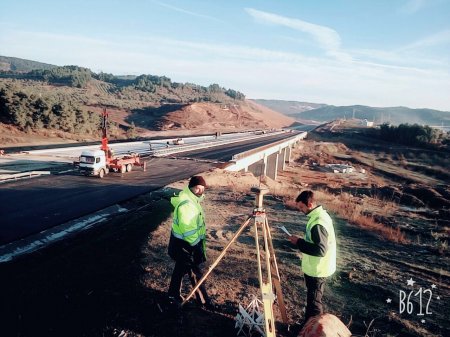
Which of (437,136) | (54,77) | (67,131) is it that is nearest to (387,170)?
(437,136)

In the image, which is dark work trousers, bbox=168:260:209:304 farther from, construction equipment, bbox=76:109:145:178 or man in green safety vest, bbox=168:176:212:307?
construction equipment, bbox=76:109:145:178

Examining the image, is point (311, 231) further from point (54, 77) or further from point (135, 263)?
point (54, 77)

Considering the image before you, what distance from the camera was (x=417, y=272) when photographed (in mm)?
8852

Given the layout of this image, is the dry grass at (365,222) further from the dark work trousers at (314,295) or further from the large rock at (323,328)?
the large rock at (323,328)

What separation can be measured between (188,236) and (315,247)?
202cm

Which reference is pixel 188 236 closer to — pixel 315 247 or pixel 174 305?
pixel 174 305

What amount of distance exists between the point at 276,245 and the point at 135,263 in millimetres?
4030

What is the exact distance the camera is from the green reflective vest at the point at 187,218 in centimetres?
553

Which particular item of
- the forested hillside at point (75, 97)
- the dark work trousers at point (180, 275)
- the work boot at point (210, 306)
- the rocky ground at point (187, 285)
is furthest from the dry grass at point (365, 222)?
the forested hillside at point (75, 97)

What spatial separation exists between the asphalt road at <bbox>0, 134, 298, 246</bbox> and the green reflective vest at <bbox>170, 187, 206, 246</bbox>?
7.40 meters

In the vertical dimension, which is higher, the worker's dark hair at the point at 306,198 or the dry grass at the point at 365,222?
the worker's dark hair at the point at 306,198

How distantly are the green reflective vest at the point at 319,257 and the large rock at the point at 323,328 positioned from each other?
0.58 m

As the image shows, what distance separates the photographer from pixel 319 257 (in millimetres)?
4926

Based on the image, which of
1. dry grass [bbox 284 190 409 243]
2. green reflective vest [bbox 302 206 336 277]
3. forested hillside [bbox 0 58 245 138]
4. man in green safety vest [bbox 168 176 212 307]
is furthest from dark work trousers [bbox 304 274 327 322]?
forested hillside [bbox 0 58 245 138]
